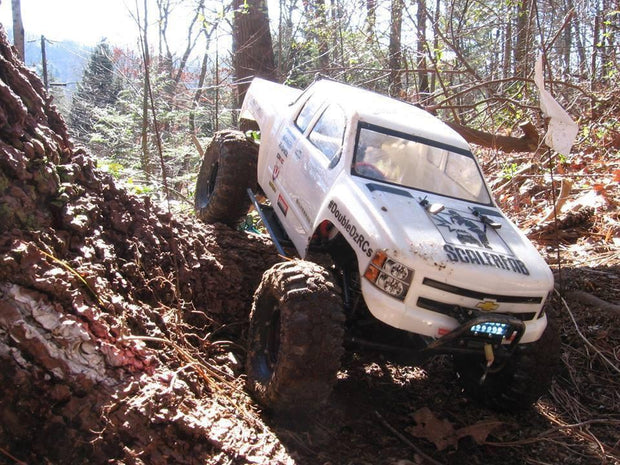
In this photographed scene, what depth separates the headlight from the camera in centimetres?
328

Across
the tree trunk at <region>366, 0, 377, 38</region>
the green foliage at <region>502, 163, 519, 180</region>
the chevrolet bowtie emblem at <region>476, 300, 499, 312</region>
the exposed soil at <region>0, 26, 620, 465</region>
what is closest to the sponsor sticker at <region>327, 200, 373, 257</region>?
the chevrolet bowtie emblem at <region>476, 300, 499, 312</region>

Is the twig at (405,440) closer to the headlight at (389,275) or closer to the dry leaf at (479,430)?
the dry leaf at (479,430)

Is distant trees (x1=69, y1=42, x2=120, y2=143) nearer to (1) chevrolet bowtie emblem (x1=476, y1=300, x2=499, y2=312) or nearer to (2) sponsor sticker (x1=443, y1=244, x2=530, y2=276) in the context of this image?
(2) sponsor sticker (x1=443, y1=244, x2=530, y2=276)

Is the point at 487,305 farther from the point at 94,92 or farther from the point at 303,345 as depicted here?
the point at 94,92

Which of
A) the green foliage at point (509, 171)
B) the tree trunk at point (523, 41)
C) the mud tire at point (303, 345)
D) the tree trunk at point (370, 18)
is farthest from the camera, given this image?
the tree trunk at point (370, 18)

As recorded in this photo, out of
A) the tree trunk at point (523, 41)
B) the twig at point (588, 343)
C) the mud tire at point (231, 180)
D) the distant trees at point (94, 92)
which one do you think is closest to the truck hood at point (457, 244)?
the twig at point (588, 343)

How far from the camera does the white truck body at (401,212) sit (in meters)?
3.30

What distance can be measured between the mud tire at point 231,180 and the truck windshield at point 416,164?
178 cm

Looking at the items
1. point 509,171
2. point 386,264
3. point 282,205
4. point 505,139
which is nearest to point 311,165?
point 282,205

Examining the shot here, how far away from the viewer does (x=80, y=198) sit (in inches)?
135

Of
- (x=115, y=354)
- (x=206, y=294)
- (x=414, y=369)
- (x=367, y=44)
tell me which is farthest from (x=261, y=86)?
(x=367, y=44)

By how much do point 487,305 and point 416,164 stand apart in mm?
1514

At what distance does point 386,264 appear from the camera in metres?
3.33

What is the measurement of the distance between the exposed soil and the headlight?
3.19 ft
